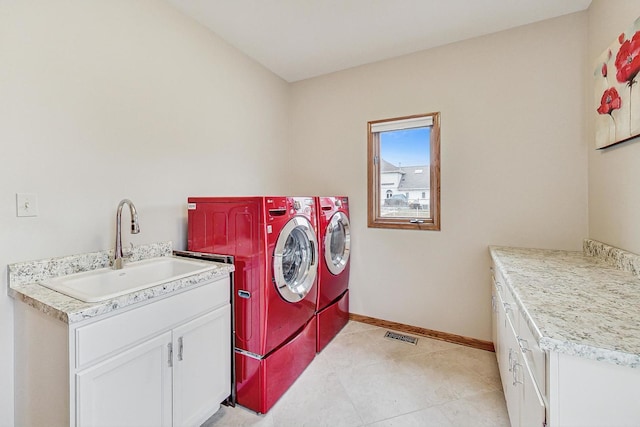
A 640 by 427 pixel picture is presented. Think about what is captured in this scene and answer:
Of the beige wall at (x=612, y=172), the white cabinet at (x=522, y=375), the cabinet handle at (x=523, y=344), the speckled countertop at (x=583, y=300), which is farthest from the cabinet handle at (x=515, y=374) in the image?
the beige wall at (x=612, y=172)

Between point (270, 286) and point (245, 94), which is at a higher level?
point (245, 94)

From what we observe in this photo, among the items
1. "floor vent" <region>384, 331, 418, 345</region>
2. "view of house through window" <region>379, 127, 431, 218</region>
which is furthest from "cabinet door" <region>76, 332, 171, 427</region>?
"view of house through window" <region>379, 127, 431, 218</region>

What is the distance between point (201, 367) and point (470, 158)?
2503mm

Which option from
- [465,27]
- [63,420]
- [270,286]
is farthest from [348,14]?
[63,420]

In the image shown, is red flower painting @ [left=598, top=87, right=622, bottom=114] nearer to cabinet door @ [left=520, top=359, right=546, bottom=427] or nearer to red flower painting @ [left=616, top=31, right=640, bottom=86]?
red flower painting @ [left=616, top=31, right=640, bottom=86]

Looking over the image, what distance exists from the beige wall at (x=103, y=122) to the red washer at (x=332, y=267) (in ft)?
3.08

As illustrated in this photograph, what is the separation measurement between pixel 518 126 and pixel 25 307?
3251 millimetres

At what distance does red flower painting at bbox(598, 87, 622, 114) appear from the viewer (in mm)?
1501

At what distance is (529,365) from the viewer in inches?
38.9

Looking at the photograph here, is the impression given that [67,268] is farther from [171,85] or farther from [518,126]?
[518,126]

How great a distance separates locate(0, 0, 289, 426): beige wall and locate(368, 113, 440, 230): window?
1.40 meters

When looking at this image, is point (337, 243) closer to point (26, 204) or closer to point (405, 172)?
point (405, 172)

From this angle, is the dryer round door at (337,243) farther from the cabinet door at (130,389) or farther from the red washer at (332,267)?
the cabinet door at (130,389)

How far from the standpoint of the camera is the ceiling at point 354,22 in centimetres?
193
